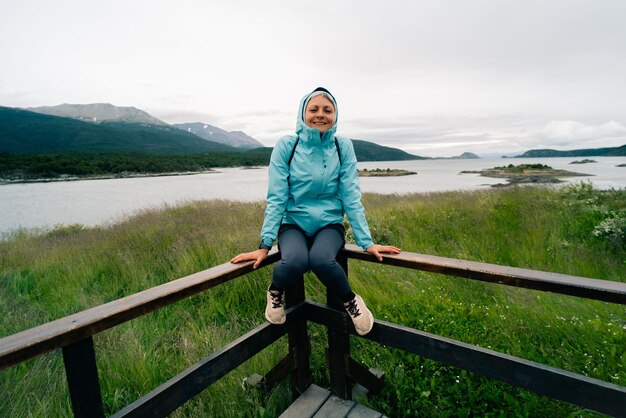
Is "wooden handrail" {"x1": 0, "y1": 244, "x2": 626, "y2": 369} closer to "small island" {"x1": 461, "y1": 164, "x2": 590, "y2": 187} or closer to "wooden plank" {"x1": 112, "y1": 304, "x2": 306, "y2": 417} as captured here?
"wooden plank" {"x1": 112, "y1": 304, "x2": 306, "y2": 417}

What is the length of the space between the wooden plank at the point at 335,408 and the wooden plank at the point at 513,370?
512 mm

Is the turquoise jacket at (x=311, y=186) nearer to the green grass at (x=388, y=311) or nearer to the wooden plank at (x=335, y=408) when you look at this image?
the wooden plank at (x=335, y=408)

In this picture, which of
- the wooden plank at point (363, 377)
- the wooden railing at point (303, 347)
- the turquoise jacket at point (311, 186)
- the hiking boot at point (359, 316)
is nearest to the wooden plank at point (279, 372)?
the wooden railing at point (303, 347)

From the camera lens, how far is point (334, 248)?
2016 millimetres

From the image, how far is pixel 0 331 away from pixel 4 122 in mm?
196997

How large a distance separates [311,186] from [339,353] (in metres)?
1.16

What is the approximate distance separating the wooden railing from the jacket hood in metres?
0.80

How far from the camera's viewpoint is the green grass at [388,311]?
228 centimetres

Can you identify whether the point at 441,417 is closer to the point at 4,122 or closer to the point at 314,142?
the point at 314,142

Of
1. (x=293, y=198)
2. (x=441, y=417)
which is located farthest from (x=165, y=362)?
(x=441, y=417)

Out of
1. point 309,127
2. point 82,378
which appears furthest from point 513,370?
point 82,378

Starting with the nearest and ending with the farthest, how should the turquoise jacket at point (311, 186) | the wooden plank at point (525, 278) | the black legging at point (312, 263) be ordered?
the wooden plank at point (525, 278)
the black legging at point (312, 263)
the turquoise jacket at point (311, 186)

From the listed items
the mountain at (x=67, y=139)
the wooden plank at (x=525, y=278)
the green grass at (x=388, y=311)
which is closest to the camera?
the wooden plank at (x=525, y=278)

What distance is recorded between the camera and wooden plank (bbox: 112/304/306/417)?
4.74 feet
